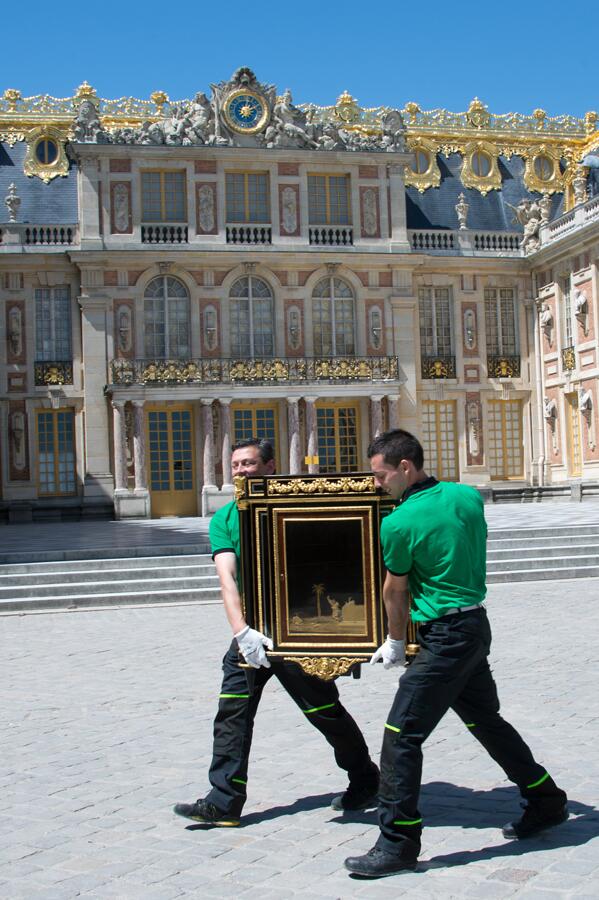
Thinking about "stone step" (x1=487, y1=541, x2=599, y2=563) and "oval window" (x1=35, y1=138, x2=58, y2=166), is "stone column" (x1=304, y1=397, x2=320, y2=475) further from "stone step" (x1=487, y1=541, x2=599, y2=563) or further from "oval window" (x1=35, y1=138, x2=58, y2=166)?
"stone step" (x1=487, y1=541, x2=599, y2=563)

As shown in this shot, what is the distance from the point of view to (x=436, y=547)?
4688 millimetres

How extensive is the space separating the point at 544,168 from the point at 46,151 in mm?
15603

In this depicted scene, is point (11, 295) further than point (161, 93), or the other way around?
point (161, 93)

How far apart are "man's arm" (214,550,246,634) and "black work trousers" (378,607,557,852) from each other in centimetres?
86

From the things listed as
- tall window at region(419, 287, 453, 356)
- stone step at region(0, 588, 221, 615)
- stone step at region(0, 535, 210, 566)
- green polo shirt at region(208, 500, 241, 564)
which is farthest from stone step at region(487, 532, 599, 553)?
tall window at region(419, 287, 453, 356)

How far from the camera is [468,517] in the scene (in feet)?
15.6

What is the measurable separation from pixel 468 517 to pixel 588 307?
27.3m

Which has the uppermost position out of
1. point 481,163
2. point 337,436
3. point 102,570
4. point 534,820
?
point 481,163

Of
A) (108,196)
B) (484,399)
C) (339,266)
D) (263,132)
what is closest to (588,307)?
(484,399)

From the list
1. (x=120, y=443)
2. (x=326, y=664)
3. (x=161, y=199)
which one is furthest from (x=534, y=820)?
(x=161, y=199)

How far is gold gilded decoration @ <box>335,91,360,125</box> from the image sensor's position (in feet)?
117

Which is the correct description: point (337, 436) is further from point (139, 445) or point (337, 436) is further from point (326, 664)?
point (326, 664)

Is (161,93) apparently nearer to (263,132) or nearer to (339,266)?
(263,132)

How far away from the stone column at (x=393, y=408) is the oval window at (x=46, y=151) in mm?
12193
